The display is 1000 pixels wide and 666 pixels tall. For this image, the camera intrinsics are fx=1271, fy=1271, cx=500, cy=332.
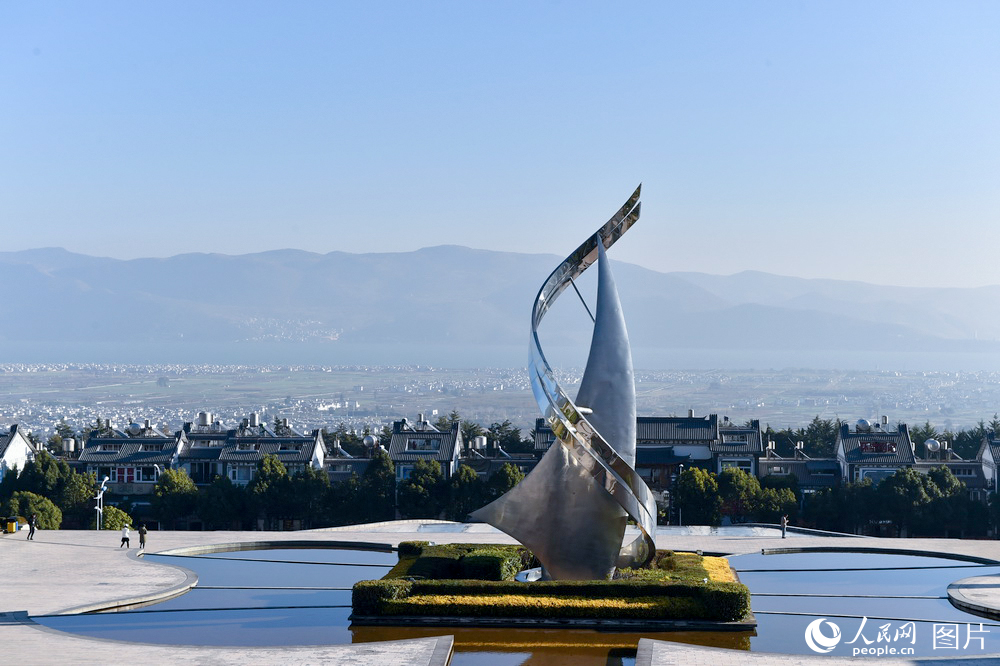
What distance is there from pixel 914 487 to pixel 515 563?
91.3 ft

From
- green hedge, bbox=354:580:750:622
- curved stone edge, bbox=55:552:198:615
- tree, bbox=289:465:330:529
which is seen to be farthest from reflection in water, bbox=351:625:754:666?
tree, bbox=289:465:330:529

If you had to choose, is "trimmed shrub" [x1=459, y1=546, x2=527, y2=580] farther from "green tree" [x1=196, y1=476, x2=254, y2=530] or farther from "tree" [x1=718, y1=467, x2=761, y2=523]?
"green tree" [x1=196, y1=476, x2=254, y2=530]

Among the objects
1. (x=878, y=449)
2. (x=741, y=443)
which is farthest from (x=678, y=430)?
(x=878, y=449)

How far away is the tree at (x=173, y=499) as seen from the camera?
197ft

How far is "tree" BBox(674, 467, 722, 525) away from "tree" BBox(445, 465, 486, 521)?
9131 mm

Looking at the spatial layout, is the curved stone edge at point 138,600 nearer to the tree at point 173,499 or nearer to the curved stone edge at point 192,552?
the curved stone edge at point 192,552

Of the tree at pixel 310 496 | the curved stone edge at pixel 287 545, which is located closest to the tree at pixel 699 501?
the tree at pixel 310 496

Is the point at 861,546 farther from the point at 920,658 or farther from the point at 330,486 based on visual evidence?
the point at 330,486

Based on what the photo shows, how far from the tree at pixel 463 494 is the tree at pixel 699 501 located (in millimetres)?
9131

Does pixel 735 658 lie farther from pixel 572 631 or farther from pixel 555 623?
pixel 555 623

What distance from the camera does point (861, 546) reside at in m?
42.5

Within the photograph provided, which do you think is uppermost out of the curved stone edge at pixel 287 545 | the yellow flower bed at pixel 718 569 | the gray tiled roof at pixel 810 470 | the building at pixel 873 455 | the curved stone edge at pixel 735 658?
the building at pixel 873 455

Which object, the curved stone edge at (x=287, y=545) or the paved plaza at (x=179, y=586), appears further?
the curved stone edge at (x=287, y=545)

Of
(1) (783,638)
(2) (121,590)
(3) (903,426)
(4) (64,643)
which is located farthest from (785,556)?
(3) (903,426)
